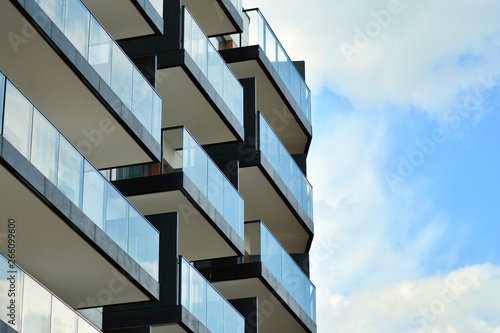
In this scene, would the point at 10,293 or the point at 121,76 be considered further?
the point at 121,76

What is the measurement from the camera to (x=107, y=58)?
2805cm

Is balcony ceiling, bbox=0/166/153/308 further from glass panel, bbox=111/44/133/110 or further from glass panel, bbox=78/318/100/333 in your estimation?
glass panel, bbox=111/44/133/110

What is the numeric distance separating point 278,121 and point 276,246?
246 inches

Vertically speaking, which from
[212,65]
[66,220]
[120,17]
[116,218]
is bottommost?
[66,220]

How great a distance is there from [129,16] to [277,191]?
30.4 feet

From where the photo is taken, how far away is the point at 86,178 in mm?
26000

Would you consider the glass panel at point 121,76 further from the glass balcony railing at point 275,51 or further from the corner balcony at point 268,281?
the glass balcony railing at point 275,51

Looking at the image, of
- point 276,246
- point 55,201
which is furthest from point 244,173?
point 55,201

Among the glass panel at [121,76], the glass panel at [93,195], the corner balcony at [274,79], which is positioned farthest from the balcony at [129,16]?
the corner balcony at [274,79]

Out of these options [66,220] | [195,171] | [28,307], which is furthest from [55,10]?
[195,171]

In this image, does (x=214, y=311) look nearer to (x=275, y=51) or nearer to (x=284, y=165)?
(x=284, y=165)

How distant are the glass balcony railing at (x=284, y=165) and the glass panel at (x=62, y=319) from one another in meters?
13.6

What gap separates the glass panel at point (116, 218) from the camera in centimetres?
2694

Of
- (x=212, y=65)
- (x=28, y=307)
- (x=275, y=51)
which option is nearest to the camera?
(x=28, y=307)
